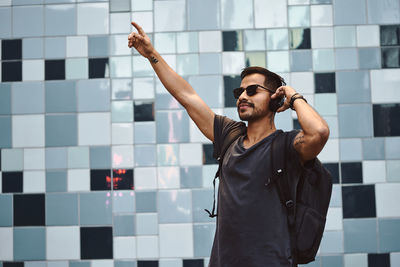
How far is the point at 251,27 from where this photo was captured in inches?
128

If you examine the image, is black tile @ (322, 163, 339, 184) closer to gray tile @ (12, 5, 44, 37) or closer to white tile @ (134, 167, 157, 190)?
white tile @ (134, 167, 157, 190)

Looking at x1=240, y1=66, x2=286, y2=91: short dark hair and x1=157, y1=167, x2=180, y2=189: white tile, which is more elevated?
x1=240, y1=66, x2=286, y2=91: short dark hair

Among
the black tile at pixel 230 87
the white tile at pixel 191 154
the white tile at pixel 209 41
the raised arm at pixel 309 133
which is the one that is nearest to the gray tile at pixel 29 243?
the white tile at pixel 191 154

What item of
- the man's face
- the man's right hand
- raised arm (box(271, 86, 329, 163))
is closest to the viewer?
raised arm (box(271, 86, 329, 163))

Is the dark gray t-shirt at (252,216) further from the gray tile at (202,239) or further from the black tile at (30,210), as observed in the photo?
the black tile at (30,210)

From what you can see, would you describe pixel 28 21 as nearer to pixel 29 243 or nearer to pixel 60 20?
pixel 60 20

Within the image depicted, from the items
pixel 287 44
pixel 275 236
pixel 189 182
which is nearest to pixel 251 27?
pixel 287 44

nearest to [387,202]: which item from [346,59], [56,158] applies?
[346,59]

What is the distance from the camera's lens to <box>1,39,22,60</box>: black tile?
332 centimetres

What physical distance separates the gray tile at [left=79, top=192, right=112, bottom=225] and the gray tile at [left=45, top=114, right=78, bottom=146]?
439 mm

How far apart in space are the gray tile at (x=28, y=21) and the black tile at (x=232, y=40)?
1422 mm

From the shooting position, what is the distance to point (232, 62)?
322 centimetres

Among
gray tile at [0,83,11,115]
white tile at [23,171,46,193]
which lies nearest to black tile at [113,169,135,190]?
white tile at [23,171,46,193]

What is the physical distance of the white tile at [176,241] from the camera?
3158 mm
